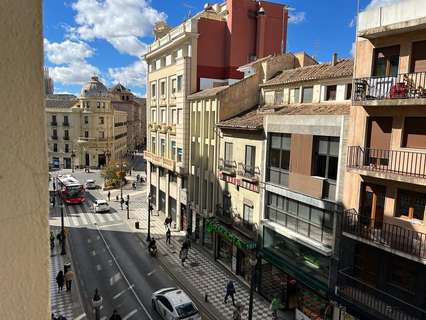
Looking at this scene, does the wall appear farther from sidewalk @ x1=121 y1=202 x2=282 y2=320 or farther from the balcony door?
sidewalk @ x1=121 y1=202 x2=282 y2=320

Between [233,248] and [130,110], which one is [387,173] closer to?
[233,248]

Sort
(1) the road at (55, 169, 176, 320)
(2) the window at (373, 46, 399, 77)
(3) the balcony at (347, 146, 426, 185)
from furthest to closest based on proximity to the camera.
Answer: (1) the road at (55, 169, 176, 320)
(2) the window at (373, 46, 399, 77)
(3) the balcony at (347, 146, 426, 185)

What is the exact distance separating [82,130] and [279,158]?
200 feet

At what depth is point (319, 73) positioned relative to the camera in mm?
19594

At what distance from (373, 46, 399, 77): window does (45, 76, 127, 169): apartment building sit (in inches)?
2552

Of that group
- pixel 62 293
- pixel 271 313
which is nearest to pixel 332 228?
pixel 271 313

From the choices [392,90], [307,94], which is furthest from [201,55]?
[392,90]

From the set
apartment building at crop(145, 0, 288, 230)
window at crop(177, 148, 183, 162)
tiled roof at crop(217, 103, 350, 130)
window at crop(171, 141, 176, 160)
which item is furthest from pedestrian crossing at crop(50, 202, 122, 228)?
tiled roof at crop(217, 103, 350, 130)

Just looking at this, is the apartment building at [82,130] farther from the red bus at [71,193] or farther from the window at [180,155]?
the window at [180,155]

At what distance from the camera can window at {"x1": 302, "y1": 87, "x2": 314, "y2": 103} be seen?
65.5ft

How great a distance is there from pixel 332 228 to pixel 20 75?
1600 centimetres

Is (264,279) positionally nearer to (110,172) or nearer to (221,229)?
(221,229)

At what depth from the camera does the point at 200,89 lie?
30562mm

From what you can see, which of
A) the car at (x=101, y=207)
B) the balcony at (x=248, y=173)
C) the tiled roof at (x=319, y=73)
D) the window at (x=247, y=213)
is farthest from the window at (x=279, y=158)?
the car at (x=101, y=207)
